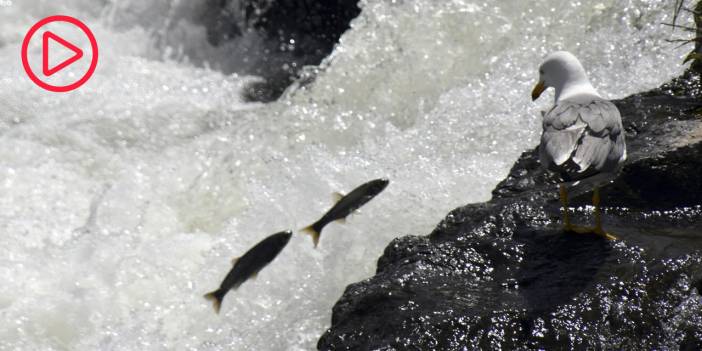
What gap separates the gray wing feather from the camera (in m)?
3.38

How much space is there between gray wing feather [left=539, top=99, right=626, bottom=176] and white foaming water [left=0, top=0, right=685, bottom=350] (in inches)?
54.5

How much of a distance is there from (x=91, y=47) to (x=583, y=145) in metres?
5.30

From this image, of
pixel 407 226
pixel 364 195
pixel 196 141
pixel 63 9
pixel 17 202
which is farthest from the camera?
pixel 63 9

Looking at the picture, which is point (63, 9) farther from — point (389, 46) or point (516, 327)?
point (516, 327)

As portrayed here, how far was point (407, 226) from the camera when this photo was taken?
16.2ft

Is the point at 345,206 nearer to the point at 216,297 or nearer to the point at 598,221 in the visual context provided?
the point at 216,297

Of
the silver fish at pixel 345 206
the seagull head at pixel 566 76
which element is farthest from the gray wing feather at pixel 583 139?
the silver fish at pixel 345 206

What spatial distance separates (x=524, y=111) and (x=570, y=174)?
Result: 2.59 metres

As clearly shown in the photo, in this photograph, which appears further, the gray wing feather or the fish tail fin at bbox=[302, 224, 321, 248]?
the fish tail fin at bbox=[302, 224, 321, 248]

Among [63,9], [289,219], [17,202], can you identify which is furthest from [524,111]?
[63,9]

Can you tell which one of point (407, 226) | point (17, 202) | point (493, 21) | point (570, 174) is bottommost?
point (17, 202)

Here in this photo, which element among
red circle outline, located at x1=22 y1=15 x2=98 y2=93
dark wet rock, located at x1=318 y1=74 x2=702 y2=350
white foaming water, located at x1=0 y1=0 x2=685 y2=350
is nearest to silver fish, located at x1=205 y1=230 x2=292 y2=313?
white foaming water, located at x1=0 y1=0 x2=685 y2=350

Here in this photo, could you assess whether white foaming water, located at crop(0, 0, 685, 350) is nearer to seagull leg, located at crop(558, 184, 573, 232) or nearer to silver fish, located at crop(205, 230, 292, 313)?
silver fish, located at crop(205, 230, 292, 313)

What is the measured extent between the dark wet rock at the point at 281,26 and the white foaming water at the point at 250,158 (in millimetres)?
393
